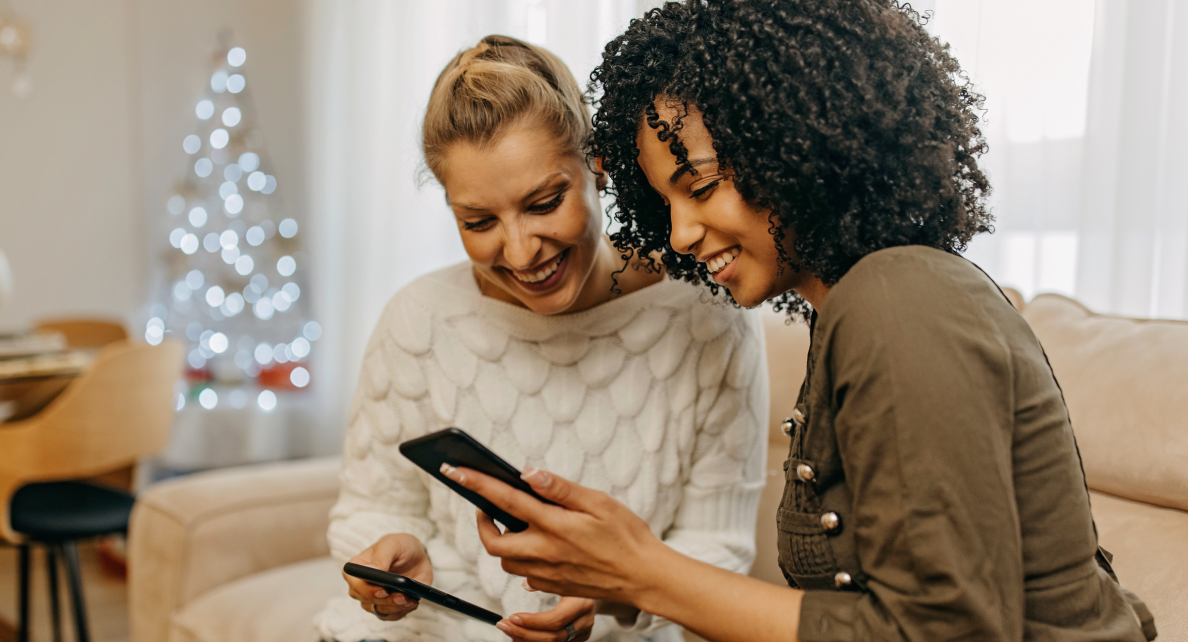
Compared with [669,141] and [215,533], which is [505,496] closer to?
[669,141]

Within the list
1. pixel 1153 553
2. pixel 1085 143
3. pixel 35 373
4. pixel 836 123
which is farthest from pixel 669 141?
pixel 35 373

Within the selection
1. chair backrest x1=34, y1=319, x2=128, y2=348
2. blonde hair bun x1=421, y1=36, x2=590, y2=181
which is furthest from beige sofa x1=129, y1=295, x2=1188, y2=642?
chair backrest x1=34, y1=319, x2=128, y2=348

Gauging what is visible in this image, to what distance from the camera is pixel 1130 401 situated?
1.12 metres

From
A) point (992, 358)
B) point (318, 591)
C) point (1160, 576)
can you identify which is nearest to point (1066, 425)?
point (992, 358)

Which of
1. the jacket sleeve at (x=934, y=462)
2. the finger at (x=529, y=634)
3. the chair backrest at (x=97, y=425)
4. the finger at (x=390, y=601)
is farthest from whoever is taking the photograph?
the chair backrest at (x=97, y=425)

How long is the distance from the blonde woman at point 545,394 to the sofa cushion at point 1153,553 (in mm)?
474

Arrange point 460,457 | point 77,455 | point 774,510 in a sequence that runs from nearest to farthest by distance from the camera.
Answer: point 460,457, point 774,510, point 77,455

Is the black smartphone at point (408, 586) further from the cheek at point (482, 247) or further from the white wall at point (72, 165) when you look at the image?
the white wall at point (72, 165)

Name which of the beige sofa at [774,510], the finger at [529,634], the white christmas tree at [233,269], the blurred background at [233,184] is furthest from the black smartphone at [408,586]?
the white christmas tree at [233,269]

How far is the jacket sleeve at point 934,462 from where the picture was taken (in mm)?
629

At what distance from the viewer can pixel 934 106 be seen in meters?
0.79

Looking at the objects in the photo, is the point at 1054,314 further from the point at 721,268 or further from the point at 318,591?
the point at 318,591

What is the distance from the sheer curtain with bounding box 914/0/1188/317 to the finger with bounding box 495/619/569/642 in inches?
40.7

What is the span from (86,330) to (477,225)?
3059mm
